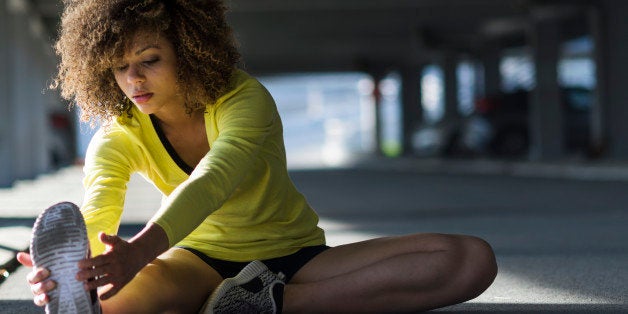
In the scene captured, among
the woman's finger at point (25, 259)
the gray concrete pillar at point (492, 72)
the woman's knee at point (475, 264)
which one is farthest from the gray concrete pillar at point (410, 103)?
the woman's finger at point (25, 259)

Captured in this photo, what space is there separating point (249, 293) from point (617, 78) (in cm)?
1952

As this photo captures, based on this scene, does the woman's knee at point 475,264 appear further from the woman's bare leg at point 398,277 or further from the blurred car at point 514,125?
the blurred car at point 514,125

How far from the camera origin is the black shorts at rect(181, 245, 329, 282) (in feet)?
13.4

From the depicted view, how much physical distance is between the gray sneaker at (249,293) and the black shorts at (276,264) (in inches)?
3.8

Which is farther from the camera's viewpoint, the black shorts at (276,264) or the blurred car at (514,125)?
the blurred car at (514,125)

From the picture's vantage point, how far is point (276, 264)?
4.10m

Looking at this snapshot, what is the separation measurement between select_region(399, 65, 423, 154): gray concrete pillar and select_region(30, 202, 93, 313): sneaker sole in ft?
135

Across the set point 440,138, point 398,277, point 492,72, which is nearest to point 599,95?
point 440,138

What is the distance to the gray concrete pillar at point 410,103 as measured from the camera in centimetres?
4512

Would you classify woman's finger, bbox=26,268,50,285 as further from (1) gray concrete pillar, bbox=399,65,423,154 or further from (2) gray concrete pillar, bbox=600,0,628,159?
(1) gray concrete pillar, bbox=399,65,423,154

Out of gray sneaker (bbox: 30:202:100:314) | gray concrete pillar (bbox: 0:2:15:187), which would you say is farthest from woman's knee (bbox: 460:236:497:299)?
gray concrete pillar (bbox: 0:2:15:187)

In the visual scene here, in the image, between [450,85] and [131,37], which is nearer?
[131,37]

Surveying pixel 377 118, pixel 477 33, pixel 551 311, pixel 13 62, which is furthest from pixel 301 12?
pixel 551 311

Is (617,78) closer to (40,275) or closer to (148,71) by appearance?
(148,71)
